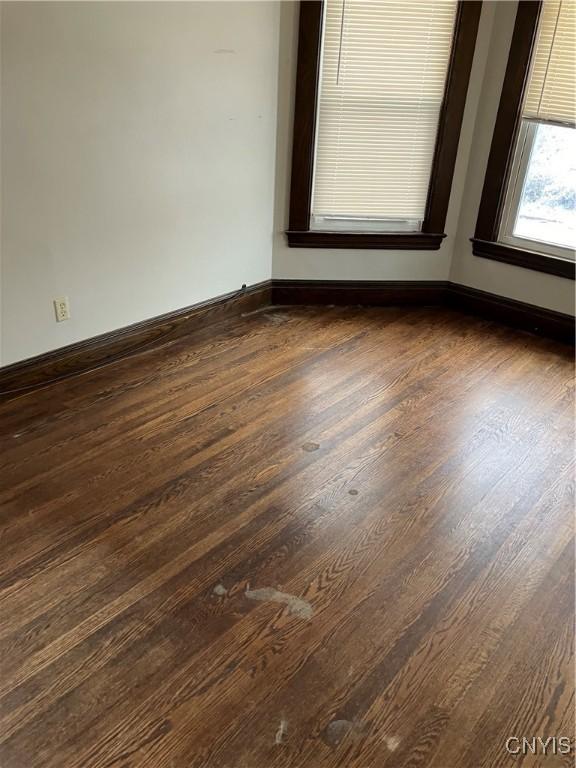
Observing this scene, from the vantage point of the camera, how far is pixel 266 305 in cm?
406

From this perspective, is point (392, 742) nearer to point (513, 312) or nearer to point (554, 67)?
point (513, 312)

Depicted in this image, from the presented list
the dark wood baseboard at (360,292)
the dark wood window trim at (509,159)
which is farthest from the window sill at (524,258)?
the dark wood baseboard at (360,292)

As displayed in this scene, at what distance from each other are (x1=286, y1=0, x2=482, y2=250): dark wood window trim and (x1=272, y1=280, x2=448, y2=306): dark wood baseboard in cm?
23

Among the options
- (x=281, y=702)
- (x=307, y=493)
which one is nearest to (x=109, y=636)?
(x=281, y=702)

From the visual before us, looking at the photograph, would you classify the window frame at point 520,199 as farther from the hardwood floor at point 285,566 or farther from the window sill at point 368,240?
the hardwood floor at point 285,566

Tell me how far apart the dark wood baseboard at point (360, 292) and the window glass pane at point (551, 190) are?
676mm

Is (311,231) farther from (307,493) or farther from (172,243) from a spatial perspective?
(307,493)

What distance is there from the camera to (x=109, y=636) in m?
1.78

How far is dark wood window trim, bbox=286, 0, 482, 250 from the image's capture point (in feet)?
11.3

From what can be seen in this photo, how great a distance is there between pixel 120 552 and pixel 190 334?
1740 millimetres

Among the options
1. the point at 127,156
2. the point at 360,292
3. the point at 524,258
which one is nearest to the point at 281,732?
the point at 127,156

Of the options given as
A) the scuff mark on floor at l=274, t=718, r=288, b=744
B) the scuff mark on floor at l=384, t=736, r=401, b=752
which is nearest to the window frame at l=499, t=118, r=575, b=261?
the scuff mark on floor at l=384, t=736, r=401, b=752

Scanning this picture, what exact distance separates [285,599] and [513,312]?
2.64 metres

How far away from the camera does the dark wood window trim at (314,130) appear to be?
11.3 ft
